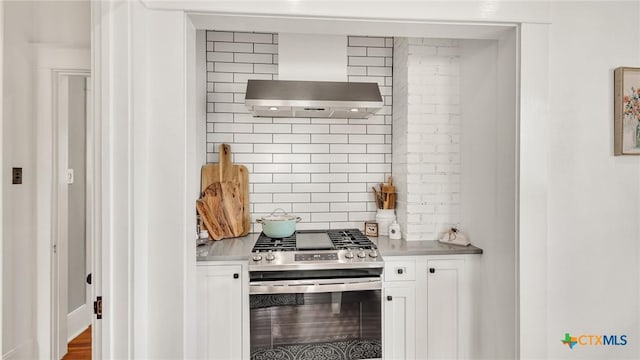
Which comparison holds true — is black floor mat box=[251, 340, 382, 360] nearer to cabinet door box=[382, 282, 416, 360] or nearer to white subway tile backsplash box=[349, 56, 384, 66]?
cabinet door box=[382, 282, 416, 360]

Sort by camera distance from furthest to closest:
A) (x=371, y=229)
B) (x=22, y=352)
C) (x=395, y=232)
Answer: (x=371, y=229) → (x=395, y=232) → (x=22, y=352)

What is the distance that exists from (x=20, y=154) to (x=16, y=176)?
0.24 ft

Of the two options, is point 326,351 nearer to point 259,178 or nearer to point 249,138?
point 259,178

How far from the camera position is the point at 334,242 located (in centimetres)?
239

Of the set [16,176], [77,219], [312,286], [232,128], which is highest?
[232,128]

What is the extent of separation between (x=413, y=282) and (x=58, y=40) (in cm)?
214

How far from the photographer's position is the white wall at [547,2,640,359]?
1784 millimetres

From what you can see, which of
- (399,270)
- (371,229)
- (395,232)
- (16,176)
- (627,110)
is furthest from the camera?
(371,229)

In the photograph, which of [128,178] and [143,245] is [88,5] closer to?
[128,178]

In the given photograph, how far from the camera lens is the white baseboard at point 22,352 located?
46.6 inches

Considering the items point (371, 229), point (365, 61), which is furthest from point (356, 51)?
point (371, 229)

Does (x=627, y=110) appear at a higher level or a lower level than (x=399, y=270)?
higher

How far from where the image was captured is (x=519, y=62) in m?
1.75

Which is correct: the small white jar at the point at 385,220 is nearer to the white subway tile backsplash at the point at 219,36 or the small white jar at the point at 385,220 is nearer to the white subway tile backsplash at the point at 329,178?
the white subway tile backsplash at the point at 329,178
